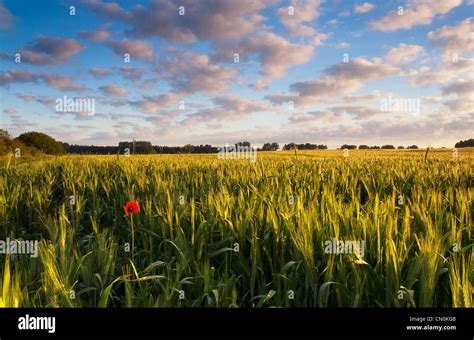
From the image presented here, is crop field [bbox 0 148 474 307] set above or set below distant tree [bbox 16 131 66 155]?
below

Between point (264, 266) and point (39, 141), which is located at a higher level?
point (39, 141)

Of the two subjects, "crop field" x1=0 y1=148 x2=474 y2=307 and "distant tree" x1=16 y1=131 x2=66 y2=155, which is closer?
"crop field" x1=0 y1=148 x2=474 y2=307

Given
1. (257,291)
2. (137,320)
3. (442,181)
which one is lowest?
(257,291)

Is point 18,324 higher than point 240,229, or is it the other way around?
→ point 240,229

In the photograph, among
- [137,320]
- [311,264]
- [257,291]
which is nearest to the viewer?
[137,320]

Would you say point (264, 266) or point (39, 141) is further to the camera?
point (39, 141)

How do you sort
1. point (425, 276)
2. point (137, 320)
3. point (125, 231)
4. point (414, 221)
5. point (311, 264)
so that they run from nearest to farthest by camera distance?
point (137, 320) < point (425, 276) < point (311, 264) < point (414, 221) < point (125, 231)

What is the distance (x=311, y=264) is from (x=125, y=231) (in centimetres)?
256

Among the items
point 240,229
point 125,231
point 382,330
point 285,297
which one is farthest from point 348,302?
point 125,231

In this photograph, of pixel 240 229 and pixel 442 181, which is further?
pixel 442 181

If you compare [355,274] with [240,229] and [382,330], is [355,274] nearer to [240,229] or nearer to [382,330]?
[382,330]

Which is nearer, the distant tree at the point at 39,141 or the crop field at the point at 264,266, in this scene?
the crop field at the point at 264,266

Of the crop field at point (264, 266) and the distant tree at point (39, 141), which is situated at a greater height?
the distant tree at point (39, 141)

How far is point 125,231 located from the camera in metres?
4.43
